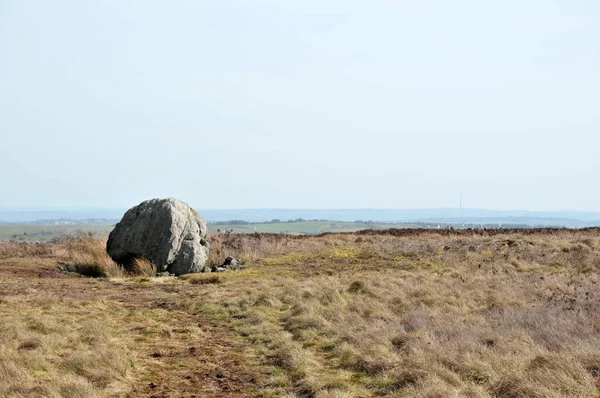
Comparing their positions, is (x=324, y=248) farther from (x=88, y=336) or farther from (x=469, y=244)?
(x=88, y=336)

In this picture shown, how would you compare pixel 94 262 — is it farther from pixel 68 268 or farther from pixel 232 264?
pixel 232 264

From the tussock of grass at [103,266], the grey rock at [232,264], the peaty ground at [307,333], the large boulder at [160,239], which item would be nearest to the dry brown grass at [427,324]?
the peaty ground at [307,333]

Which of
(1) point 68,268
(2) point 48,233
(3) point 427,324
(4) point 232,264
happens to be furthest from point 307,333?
(2) point 48,233

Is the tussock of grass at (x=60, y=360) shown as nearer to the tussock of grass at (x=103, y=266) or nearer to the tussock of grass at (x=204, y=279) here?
the tussock of grass at (x=204, y=279)

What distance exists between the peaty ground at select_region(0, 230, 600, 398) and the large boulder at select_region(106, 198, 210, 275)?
245 centimetres

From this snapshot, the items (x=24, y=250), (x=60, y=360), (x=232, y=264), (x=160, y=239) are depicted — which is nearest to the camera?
(x=60, y=360)

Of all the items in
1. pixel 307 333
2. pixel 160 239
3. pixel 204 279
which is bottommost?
pixel 204 279

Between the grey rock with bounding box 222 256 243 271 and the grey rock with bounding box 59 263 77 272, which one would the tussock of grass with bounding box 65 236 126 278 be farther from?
the grey rock with bounding box 222 256 243 271

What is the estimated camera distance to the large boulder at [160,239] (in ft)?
81.6

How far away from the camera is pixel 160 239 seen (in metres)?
24.9

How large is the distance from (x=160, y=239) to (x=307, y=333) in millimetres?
14356

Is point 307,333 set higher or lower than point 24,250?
lower

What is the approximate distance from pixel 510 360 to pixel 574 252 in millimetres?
20233

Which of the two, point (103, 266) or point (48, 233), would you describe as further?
point (48, 233)
